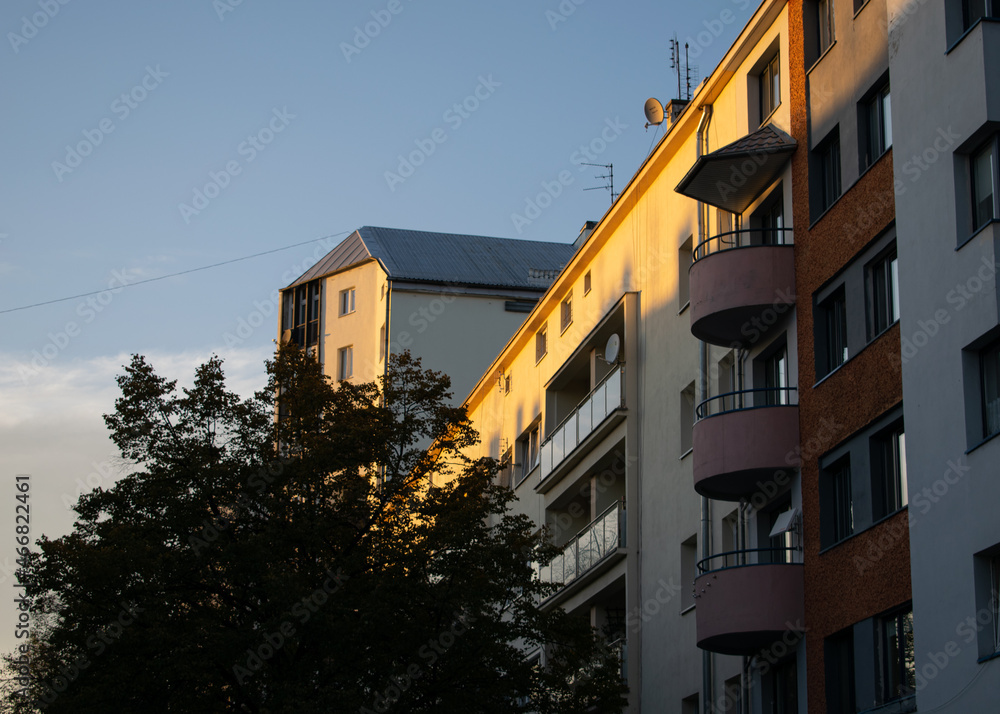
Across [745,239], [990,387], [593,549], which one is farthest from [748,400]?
[593,549]

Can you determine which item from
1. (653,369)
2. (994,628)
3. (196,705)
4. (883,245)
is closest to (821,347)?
(883,245)

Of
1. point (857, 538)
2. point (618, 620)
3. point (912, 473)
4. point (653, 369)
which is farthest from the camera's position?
point (618, 620)

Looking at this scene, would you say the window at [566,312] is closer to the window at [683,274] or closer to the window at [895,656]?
the window at [683,274]

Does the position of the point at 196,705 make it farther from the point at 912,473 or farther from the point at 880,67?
the point at 880,67

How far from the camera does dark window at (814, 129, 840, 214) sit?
22984 mm

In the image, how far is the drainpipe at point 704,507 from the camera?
85.3 feet

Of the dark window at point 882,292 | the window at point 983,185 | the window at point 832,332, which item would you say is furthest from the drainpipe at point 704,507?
the window at point 983,185

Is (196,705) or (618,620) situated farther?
(618,620)

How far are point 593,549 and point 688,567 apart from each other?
18.8 ft

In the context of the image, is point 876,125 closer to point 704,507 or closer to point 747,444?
point 747,444

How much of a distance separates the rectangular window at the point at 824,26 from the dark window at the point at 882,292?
4.59 meters

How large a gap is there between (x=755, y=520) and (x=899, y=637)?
227 inches

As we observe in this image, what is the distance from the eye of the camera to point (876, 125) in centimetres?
2145

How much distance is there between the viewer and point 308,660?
23547 millimetres
